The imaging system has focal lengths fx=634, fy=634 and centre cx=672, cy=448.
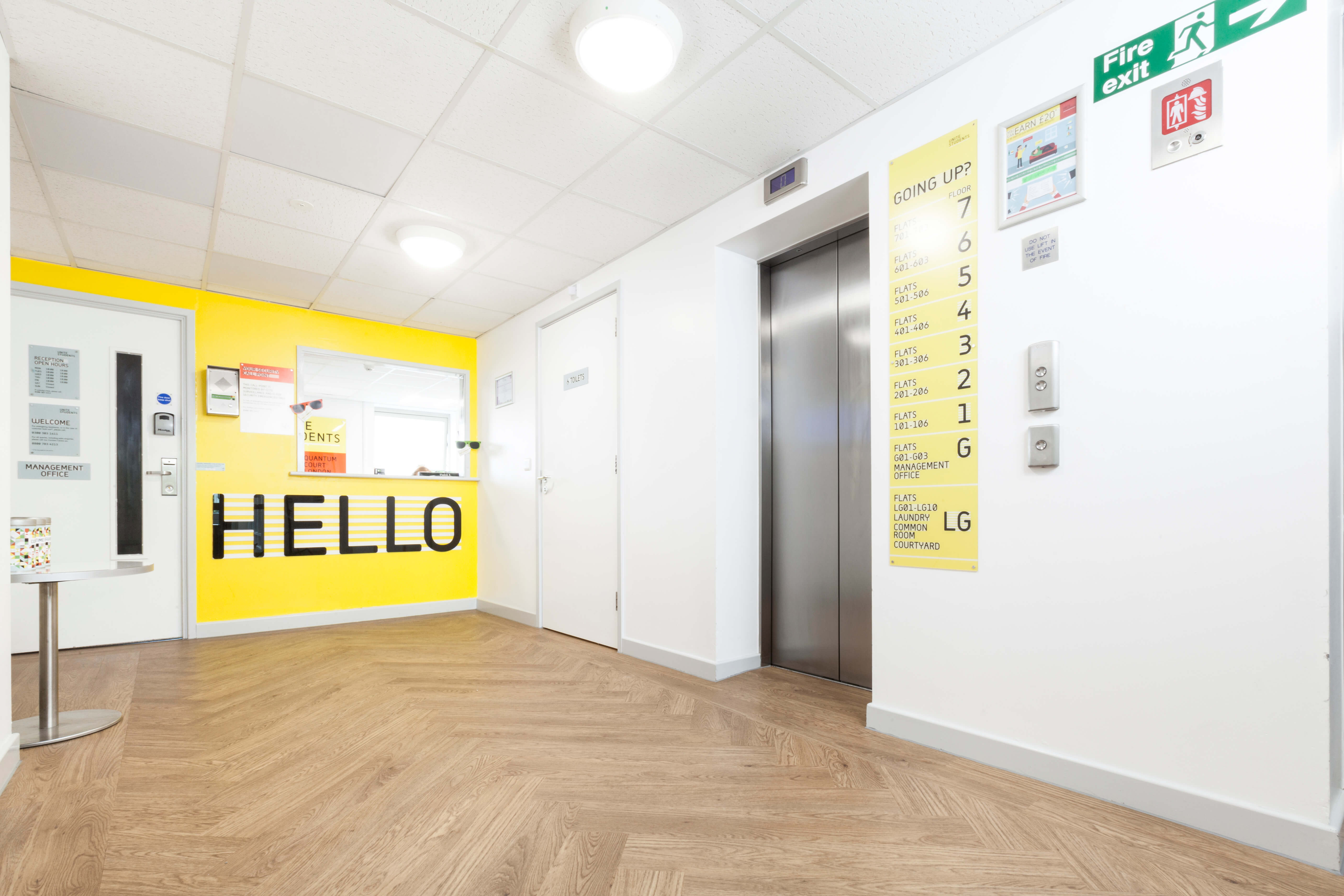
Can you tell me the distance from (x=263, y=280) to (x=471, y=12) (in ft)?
10.3

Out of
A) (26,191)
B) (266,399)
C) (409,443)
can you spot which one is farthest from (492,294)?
(26,191)

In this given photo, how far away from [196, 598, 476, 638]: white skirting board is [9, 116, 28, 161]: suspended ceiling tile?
9.81 ft

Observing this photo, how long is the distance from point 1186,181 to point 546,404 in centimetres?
383

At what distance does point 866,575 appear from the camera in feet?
9.89

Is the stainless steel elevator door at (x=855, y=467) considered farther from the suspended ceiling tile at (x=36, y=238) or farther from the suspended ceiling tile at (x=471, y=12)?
the suspended ceiling tile at (x=36, y=238)

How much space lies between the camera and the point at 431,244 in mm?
3611

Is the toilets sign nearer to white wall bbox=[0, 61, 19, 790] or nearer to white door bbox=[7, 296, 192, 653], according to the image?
white wall bbox=[0, 61, 19, 790]

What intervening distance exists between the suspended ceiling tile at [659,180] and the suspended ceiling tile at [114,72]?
Result: 152cm

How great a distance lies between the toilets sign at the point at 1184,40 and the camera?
1.67m

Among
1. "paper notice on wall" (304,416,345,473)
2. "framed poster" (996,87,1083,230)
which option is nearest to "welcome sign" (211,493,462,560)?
"paper notice on wall" (304,416,345,473)

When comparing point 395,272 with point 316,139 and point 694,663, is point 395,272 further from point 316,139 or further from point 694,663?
point 694,663

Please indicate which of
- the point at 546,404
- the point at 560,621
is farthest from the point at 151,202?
the point at 560,621

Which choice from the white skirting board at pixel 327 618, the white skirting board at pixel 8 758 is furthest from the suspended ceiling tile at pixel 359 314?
the white skirting board at pixel 8 758

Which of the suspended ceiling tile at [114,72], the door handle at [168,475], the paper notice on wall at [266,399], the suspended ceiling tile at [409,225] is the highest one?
the suspended ceiling tile at [114,72]
